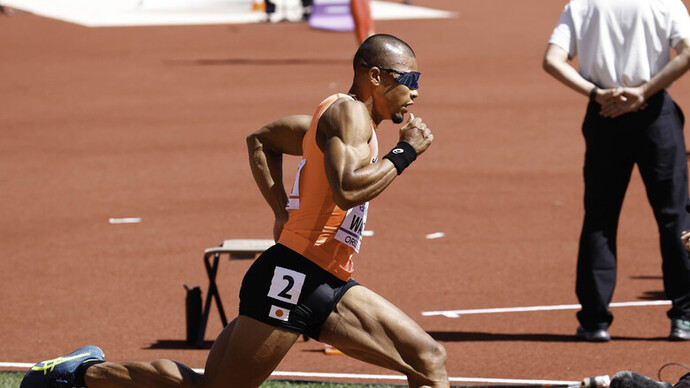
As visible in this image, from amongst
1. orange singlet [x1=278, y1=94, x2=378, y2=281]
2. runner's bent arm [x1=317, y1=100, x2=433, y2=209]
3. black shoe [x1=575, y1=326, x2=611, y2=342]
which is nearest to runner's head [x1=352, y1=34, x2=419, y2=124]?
orange singlet [x1=278, y1=94, x2=378, y2=281]

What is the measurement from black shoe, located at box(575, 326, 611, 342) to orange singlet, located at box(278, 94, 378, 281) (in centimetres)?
315

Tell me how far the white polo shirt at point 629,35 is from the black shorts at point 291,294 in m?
3.25

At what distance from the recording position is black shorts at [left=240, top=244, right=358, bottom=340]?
5.18 metres

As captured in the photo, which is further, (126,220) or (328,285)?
(126,220)

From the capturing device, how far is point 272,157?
20.0ft

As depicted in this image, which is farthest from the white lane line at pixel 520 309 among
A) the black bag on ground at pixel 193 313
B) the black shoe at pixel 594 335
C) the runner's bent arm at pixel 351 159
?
the runner's bent arm at pixel 351 159

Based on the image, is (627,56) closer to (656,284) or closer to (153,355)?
(656,284)

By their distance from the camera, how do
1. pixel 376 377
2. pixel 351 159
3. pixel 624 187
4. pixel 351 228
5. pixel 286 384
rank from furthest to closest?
pixel 624 187 < pixel 376 377 < pixel 286 384 < pixel 351 228 < pixel 351 159

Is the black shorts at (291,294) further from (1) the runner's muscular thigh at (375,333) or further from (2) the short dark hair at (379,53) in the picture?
(2) the short dark hair at (379,53)

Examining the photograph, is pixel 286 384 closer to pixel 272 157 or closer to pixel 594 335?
pixel 272 157

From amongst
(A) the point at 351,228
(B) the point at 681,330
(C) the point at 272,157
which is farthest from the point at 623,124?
(A) the point at 351,228

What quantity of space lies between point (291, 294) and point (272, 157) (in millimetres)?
1123

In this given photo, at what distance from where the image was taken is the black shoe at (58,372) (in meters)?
5.66

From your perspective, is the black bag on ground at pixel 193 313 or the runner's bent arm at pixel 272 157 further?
the black bag on ground at pixel 193 313
